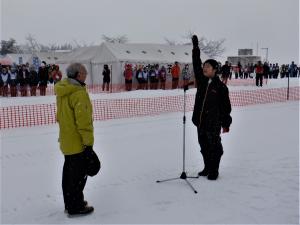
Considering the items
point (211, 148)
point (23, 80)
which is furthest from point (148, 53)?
point (211, 148)

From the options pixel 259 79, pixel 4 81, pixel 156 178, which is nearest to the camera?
pixel 156 178

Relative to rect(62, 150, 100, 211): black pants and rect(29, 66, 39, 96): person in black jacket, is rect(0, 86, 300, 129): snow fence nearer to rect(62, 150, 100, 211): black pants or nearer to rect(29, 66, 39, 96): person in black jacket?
rect(29, 66, 39, 96): person in black jacket

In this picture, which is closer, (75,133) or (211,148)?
(75,133)

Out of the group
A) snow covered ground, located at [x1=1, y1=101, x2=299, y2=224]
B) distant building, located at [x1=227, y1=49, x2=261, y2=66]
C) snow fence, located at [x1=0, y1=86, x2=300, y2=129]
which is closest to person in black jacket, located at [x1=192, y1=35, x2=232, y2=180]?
snow covered ground, located at [x1=1, y1=101, x2=299, y2=224]

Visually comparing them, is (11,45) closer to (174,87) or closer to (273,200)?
(174,87)

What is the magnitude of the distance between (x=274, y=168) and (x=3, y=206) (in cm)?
410

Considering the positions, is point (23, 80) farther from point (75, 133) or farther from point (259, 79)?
point (75, 133)

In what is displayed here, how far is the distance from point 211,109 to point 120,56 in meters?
19.5

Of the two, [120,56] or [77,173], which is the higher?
[120,56]

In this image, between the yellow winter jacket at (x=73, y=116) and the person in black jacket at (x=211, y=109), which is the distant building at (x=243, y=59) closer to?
the person in black jacket at (x=211, y=109)

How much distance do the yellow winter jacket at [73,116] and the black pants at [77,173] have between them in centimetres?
10

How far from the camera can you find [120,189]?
5.34 m

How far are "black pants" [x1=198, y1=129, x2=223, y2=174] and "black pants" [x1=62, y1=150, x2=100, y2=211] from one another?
191cm

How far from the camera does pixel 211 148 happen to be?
18.3 ft
